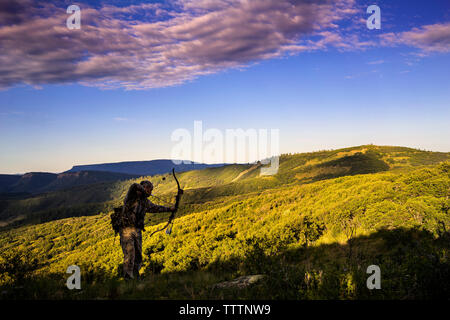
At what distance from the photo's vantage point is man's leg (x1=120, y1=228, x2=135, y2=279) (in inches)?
281

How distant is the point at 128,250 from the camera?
716cm

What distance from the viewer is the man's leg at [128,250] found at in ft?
23.4

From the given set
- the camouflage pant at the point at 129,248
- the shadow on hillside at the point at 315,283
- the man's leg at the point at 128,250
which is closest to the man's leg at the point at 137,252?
the camouflage pant at the point at 129,248

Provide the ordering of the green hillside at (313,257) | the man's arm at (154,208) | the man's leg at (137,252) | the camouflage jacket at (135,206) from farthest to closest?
the man's arm at (154,208) < the man's leg at (137,252) < the camouflage jacket at (135,206) < the green hillside at (313,257)

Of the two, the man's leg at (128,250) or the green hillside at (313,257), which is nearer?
the green hillside at (313,257)

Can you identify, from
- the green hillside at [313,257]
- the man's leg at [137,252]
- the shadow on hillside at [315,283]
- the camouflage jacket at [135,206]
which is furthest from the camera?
the man's leg at [137,252]

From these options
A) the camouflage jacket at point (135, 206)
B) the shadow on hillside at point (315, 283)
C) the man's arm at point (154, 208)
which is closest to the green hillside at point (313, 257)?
the shadow on hillside at point (315, 283)

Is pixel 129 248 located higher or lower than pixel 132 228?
lower

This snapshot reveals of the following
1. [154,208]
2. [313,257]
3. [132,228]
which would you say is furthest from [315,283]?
[132,228]

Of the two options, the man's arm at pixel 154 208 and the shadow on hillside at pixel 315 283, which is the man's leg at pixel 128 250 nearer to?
the man's arm at pixel 154 208

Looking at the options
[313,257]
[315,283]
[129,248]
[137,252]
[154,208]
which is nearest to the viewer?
[315,283]

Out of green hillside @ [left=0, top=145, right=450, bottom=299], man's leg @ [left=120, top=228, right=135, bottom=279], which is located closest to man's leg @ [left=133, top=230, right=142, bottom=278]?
man's leg @ [left=120, top=228, right=135, bottom=279]

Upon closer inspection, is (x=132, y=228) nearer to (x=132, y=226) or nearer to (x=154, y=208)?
(x=132, y=226)

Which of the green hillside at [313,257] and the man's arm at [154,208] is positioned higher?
the man's arm at [154,208]
